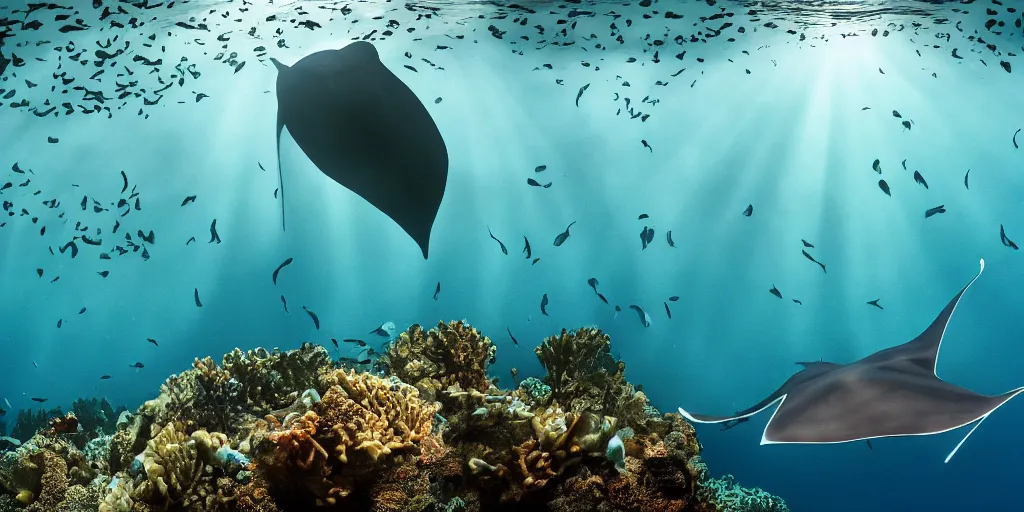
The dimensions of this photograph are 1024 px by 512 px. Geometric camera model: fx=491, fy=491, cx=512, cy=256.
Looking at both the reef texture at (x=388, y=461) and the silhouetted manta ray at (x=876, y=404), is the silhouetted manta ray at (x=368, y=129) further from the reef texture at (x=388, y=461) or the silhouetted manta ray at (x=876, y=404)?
the silhouetted manta ray at (x=876, y=404)

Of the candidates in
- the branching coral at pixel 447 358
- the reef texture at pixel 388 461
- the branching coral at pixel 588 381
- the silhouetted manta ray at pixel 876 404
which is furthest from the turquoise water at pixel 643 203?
the reef texture at pixel 388 461

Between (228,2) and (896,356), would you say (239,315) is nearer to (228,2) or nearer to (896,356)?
(228,2)

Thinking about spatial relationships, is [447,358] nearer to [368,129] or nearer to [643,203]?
[368,129]

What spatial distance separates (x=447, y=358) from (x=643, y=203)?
8.94 m

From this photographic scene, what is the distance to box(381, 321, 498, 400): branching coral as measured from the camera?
5.55 m

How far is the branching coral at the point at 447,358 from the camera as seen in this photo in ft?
18.2

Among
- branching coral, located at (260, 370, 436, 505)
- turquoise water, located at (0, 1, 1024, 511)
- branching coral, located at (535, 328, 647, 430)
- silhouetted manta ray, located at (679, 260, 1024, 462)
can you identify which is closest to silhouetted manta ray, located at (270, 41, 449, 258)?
branching coral, located at (535, 328, 647, 430)

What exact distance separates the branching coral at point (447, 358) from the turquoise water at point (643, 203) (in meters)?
5.83

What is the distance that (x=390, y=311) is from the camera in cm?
1496

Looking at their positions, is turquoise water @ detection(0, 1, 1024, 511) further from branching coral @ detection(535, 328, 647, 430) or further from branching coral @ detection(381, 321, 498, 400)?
branching coral @ detection(381, 321, 498, 400)

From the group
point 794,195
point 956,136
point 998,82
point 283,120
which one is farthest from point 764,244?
point 283,120

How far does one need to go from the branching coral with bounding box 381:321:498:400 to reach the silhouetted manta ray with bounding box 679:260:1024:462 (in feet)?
8.46

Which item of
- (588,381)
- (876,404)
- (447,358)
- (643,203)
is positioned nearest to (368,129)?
(447,358)

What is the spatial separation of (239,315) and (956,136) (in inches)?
815
